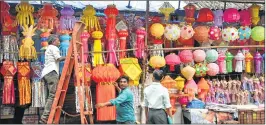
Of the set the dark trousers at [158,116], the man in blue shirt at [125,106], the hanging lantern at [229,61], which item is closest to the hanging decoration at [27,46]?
the man in blue shirt at [125,106]

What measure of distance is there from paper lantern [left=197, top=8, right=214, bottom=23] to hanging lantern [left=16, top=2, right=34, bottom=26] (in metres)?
3.11

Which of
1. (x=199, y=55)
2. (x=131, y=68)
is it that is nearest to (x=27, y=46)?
(x=131, y=68)

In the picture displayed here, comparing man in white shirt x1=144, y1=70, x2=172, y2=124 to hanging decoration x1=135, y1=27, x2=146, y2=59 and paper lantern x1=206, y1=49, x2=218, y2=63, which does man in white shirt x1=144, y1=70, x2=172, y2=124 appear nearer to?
hanging decoration x1=135, y1=27, x2=146, y2=59

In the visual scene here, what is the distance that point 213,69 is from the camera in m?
7.13

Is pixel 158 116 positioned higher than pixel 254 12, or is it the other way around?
pixel 254 12

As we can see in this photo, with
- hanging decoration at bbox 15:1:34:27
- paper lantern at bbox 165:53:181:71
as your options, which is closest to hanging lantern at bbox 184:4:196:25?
paper lantern at bbox 165:53:181:71

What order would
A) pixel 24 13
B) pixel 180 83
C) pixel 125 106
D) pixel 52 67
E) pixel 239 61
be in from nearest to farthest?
1. pixel 125 106
2. pixel 52 67
3. pixel 24 13
4. pixel 180 83
5. pixel 239 61

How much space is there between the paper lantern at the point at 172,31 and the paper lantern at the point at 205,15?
0.58 metres

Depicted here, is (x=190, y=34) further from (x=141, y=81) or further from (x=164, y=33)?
(x=141, y=81)

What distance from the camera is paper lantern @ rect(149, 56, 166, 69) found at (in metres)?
6.70

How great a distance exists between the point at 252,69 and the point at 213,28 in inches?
53.1

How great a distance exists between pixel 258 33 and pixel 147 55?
2212mm

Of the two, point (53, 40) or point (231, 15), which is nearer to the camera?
point (53, 40)

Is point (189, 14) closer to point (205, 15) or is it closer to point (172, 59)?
point (205, 15)
